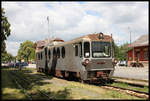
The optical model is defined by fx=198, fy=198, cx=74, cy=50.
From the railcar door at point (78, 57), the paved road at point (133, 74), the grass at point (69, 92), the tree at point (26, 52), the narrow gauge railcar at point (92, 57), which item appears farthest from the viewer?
the tree at point (26, 52)

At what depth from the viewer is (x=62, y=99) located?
823cm

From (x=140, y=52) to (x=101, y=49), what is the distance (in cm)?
2946

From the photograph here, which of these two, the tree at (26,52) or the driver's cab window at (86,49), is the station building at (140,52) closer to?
the driver's cab window at (86,49)

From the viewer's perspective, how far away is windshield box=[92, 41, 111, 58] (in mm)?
12102

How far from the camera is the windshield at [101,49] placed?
12.1m

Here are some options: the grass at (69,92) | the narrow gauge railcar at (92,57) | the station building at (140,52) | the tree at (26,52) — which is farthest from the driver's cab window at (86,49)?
the tree at (26,52)

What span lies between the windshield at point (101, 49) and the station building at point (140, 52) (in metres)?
26.4

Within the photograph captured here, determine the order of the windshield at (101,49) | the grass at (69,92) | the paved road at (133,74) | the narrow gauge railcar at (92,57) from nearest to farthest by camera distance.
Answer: the grass at (69,92)
the narrow gauge railcar at (92,57)
the windshield at (101,49)
the paved road at (133,74)

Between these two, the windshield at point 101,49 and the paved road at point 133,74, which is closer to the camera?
the windshield at point 101,49

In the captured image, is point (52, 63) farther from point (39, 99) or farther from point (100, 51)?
point (39, 99)

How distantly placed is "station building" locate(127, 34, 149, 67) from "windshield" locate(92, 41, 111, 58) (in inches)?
1038

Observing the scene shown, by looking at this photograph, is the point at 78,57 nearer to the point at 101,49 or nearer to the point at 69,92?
the point at 101,49

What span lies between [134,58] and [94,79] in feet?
104

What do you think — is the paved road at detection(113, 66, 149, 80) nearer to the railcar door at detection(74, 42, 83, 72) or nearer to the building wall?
the railcar door at detection(74, 42, 83, 72)
